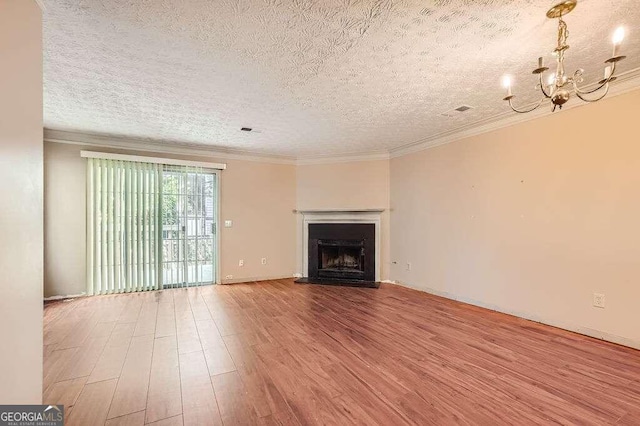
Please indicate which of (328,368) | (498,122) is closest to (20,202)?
(328,368)

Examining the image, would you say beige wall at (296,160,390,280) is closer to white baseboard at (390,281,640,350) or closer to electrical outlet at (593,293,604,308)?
white baseboard at (390,281,640,350)

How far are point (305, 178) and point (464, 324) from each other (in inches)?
154

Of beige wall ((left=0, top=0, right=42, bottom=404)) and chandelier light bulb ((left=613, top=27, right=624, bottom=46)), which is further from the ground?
chandelier light bulb ((left=613, top=27, right=624, bottom=46))

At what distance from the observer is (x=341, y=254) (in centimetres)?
577

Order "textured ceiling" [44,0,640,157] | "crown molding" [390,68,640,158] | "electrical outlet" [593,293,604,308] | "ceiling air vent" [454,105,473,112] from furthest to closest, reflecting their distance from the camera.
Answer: "ceiling air vent" [454,105,473,112]
"electrical outlet" [593,293,604,308]
"crown molding" [390,68,640,158]
"textured ceiling" [44,0,640,157]

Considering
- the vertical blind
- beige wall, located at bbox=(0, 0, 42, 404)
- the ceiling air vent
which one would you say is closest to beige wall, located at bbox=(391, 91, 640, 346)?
the ceiling air vent

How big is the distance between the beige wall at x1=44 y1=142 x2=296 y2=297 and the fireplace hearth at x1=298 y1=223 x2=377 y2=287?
0.57 m

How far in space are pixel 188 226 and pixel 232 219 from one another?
30.5 inches

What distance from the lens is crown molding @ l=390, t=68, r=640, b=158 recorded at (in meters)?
2.58

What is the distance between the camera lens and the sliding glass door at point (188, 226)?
191 inches

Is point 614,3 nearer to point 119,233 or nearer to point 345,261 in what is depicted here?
point 345,261

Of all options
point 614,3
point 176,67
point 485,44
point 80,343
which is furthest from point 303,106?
point 80,343

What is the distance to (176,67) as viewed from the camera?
93.3 inches

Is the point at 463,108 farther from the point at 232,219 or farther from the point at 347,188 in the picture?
the point at 232,219
